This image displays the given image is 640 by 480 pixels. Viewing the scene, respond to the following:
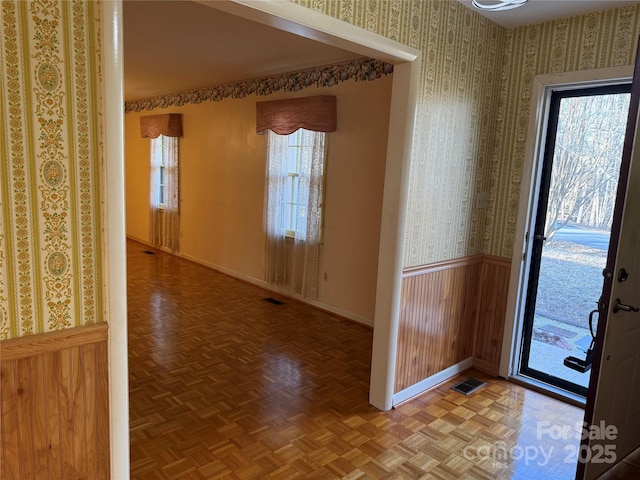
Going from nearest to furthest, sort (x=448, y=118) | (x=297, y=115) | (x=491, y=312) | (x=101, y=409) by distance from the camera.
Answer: (x=101, y=409) < (x=448, y=118) < (x=491, y=312) < (x=297, y=115)

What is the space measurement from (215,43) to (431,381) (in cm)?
306

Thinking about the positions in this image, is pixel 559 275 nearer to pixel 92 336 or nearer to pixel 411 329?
pixel 411 329

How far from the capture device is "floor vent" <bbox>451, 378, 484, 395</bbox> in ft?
9.78

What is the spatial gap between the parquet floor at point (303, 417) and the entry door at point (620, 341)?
0.89 feet

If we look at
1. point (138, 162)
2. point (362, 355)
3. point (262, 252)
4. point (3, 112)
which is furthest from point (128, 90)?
point (3, 112)

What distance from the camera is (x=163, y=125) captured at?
6.31 meters

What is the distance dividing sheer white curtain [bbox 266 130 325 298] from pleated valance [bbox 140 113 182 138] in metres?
1.99

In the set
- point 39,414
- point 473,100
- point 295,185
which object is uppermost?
point 473,100

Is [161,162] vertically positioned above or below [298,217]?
above

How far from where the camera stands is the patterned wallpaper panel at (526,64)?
2566 millimetres

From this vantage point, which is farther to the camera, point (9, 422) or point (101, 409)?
point (101, 409)

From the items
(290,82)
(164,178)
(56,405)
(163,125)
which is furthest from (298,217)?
(56,405)

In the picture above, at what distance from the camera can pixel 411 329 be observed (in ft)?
9.12

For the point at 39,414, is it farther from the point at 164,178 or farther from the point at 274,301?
the point at 164,178
